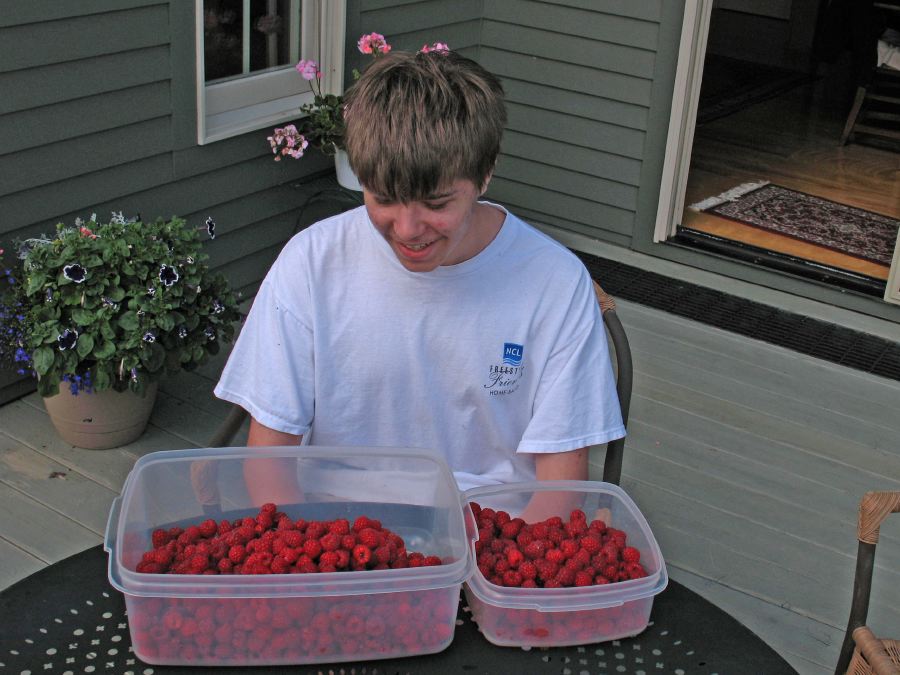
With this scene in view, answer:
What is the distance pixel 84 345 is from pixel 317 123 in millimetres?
1364

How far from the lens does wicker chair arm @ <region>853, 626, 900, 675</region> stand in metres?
1.37

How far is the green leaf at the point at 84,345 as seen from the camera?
8.17ft

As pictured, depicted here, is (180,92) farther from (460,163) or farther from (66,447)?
(460,163)

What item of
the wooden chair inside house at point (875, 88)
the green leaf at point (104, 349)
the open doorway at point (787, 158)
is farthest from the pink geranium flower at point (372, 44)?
the wooden chair inside house at point (875, 88)

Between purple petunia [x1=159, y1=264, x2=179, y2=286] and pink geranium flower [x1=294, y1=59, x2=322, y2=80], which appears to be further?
pink geranium flower [x1=294, y1=59, x2=322, y2=80]

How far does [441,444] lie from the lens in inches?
62.7

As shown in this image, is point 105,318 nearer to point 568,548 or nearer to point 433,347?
point 433,347

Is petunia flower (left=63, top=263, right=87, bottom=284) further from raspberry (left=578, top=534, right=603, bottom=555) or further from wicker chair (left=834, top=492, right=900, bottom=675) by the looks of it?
wicker chair (left=834, top=492, right=900, bottom=675)

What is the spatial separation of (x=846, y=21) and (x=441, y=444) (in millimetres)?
6521

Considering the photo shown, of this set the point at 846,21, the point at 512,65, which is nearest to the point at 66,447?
the point at 512,65

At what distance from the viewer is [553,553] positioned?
1.14 meters

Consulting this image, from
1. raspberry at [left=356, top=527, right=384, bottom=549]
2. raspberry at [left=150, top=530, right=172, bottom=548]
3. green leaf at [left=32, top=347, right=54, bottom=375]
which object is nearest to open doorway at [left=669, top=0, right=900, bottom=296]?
green leaf at [left=32, top=347, right=54, bottom=375]

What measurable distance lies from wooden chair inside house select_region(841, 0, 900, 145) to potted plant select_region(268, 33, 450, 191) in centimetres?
348

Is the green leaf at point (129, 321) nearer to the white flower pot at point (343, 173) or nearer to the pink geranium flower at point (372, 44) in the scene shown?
the white flower pot at point (343, 173)
